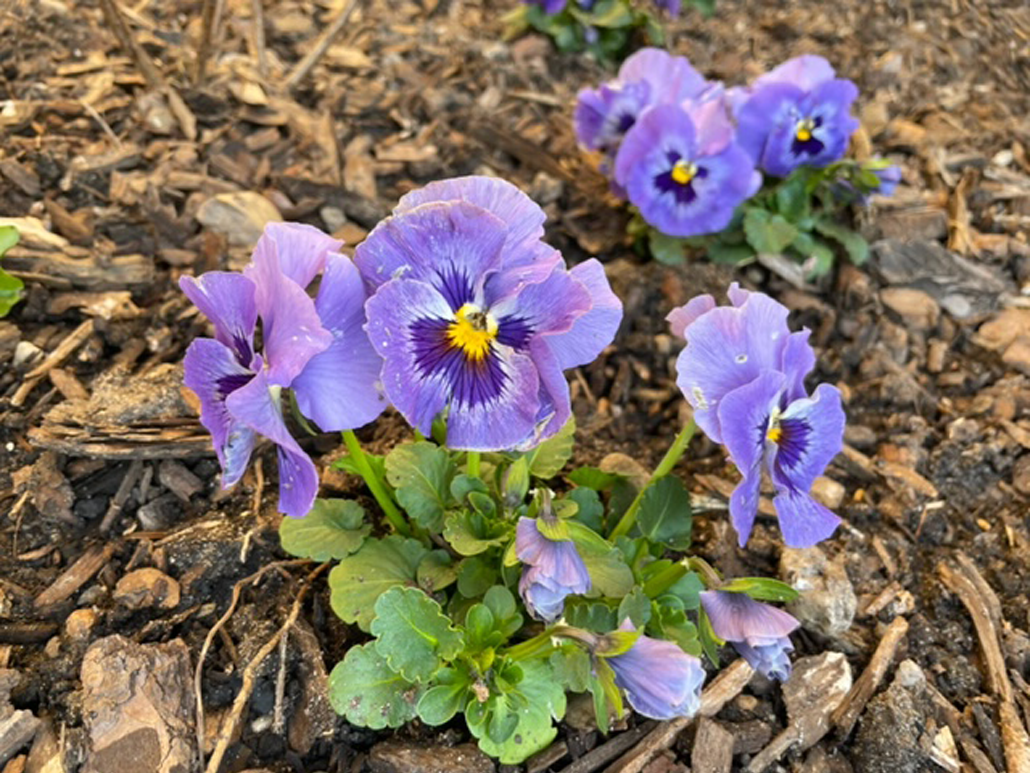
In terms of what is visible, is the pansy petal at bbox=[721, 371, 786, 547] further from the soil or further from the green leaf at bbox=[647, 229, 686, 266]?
the green leaf at bbox=[647, 229, 686, 266]

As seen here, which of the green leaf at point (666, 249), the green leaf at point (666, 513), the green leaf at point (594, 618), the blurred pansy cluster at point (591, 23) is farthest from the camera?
A: the blurred pansy cluster at point (591, 23)

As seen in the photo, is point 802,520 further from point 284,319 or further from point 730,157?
point 730,157

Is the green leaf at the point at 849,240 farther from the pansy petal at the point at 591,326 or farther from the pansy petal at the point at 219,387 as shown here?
the pansy petal at the point at 219,387

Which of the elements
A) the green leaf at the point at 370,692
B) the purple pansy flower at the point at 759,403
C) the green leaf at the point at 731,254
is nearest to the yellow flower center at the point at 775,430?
the purple pansy flower at the point at 759,403

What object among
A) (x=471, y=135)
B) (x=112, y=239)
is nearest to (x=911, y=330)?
(x=471, y=135)

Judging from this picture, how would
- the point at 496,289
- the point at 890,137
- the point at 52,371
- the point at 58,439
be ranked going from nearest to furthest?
the point at 496,289 → the point at 58,439 → the point at 52,371 → the point at 890,137

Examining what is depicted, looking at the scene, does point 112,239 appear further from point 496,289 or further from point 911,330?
point 911,330

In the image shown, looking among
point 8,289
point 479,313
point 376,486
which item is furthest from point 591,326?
point 8,289
